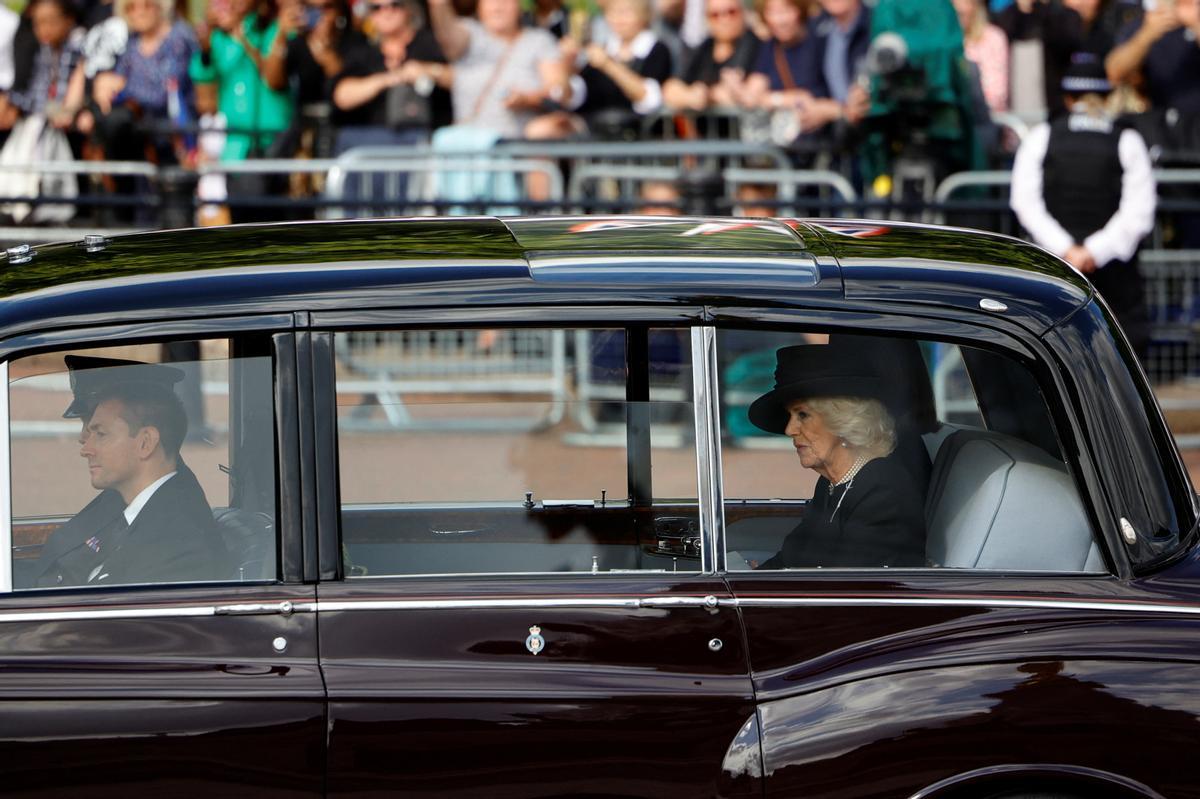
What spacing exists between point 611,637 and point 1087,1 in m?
8.93

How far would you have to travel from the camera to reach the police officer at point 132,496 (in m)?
3.46

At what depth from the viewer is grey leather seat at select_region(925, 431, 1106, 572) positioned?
3572 millimetres

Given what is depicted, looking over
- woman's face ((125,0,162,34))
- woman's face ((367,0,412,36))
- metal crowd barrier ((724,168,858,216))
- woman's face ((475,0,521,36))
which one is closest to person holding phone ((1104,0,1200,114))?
metal crowd barrier ((724,168,858,216))

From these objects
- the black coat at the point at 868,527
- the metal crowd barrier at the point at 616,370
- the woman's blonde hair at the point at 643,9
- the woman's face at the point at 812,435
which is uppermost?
the woman's blonde hair at the point at 643,9

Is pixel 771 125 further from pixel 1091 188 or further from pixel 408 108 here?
pixel 1091 188

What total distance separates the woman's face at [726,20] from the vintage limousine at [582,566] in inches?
324

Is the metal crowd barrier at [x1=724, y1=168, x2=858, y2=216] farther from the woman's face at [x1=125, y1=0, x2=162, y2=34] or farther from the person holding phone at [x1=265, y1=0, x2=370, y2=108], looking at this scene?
the woman's face at [x1=125, y1=0, x2=162, y2=34]

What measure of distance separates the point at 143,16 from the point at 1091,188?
6.99m

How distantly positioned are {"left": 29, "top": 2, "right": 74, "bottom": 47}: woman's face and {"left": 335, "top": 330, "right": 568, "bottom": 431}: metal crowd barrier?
5.21 meters

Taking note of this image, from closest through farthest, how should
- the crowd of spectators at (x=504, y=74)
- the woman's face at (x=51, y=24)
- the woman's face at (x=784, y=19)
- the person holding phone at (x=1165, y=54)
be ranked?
the person holding phone at (x=1165, y=54) → the crowd of spectators at (x=504, y=74) → the woman's face at (x=784, y=19) → the woman's face at (x=51, y=24)

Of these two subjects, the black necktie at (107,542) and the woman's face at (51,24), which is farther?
the woman's face at (51,24)

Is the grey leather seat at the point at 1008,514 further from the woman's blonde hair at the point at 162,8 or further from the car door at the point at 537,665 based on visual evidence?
the woman's blonde hair at the point at 162,8

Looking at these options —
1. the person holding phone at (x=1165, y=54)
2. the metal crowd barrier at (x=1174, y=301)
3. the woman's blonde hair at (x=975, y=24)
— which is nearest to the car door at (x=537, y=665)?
the metal crowd barrier at (x=1174, y=301)

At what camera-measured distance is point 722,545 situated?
3.47 meters
